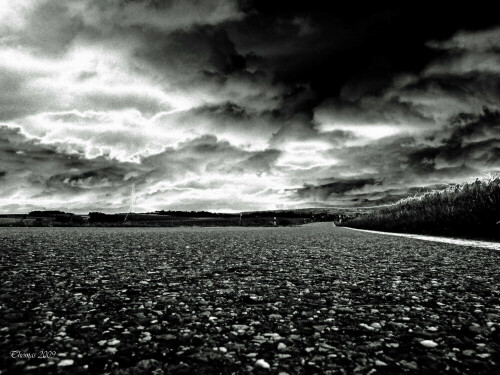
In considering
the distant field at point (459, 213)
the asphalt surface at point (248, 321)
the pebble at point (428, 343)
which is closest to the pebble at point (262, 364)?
the asphalt surface at point (248, 321)

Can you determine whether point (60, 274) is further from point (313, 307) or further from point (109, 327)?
point (313, 307)

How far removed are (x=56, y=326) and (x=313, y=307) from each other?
237 cm

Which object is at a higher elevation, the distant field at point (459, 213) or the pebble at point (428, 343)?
the distant field at point (459, 213)

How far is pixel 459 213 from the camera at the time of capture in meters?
17.7

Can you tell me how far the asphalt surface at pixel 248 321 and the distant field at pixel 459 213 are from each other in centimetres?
1093

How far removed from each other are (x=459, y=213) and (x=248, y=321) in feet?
57.0

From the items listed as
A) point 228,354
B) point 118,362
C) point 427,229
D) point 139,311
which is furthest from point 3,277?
point 427,229

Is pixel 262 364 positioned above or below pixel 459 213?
below

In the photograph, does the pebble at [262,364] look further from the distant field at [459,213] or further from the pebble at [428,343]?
the distant field at [459,213]

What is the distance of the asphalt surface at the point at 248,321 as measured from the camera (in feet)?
7.98

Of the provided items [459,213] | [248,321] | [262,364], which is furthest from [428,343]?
[459,213]

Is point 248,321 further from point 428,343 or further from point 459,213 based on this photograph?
point 459,213

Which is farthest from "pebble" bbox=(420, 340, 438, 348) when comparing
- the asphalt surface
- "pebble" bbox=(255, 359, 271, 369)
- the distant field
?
the distant field

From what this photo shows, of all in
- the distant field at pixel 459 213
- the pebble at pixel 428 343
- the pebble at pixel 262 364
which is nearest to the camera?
the pebble at pixel 262 364
